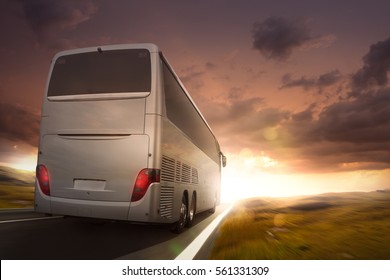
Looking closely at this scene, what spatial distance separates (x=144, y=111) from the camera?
309 inches

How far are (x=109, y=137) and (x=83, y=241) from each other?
2172 millimetres

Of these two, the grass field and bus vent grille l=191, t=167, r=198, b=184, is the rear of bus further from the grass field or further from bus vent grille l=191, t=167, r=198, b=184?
bus vent grille l=191, t=167, r=198, b=184

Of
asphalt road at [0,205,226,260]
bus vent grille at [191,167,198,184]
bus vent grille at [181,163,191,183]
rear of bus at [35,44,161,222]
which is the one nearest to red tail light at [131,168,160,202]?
rear of bus at [35,44,161,222]

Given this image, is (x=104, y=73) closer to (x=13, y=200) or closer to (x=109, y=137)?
(x=109, y=137)

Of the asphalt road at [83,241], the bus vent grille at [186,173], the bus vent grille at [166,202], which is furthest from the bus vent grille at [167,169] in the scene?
the asphalt road at [83,241]

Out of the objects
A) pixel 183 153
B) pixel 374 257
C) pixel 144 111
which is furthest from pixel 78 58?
pixel 374 257

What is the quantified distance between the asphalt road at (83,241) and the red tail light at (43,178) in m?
0.96

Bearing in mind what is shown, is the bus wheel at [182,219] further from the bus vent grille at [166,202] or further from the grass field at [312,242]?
the bus vent grille at [166,202]

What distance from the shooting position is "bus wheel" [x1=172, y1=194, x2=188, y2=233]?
10.1 meters

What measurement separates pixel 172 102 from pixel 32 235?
4269 mm

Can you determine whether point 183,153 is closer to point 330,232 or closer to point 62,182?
point 62,182

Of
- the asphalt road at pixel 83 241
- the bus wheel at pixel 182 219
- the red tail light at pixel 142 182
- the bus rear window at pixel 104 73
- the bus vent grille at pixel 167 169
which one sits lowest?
the asphalt road at pixel 83 241

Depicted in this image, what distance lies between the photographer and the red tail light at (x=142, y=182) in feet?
25.2

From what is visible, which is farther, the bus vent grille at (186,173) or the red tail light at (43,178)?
the bus vent grille at (186,173)
